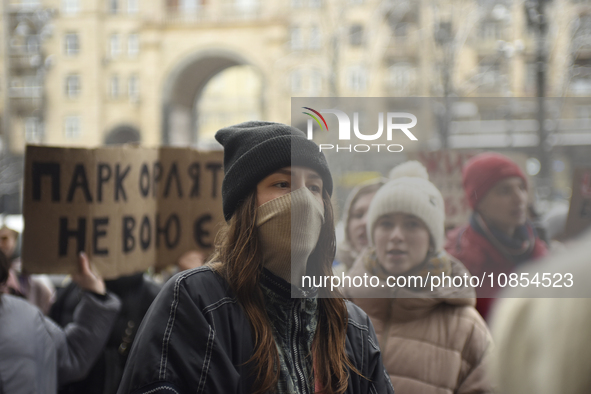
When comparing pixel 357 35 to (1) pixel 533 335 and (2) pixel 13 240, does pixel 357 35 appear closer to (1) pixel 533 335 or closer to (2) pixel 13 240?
(2) pixel 13 240

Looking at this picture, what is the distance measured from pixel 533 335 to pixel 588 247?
15cm

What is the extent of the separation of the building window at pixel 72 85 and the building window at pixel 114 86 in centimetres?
194

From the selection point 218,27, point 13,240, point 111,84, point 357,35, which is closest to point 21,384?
point 13,240

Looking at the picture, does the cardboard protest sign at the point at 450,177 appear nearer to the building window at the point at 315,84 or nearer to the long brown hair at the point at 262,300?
the long brown hair at the point at 262,300

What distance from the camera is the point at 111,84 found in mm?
36469

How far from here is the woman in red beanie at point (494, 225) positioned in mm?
2023

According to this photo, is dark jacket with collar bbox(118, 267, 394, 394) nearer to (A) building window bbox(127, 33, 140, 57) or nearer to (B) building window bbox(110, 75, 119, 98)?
(A) building window bbox(127, 33, 140, 57)

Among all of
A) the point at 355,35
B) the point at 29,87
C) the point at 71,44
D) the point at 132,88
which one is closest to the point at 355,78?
the point at 355,35

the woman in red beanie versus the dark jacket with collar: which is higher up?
the woman in red beanie

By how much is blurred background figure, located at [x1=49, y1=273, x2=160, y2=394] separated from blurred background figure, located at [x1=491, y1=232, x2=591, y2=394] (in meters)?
2.85

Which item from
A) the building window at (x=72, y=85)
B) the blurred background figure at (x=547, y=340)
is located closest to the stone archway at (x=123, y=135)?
the building window at (x=72, y=85)

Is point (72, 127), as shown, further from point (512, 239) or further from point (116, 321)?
point (512, 239)

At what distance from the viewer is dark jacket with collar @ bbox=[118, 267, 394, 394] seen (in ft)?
4.58

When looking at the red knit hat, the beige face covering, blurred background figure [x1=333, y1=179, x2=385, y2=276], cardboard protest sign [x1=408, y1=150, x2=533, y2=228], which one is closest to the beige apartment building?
blurred background figure [x1=333, y1=179, x2=385, y2=276]
